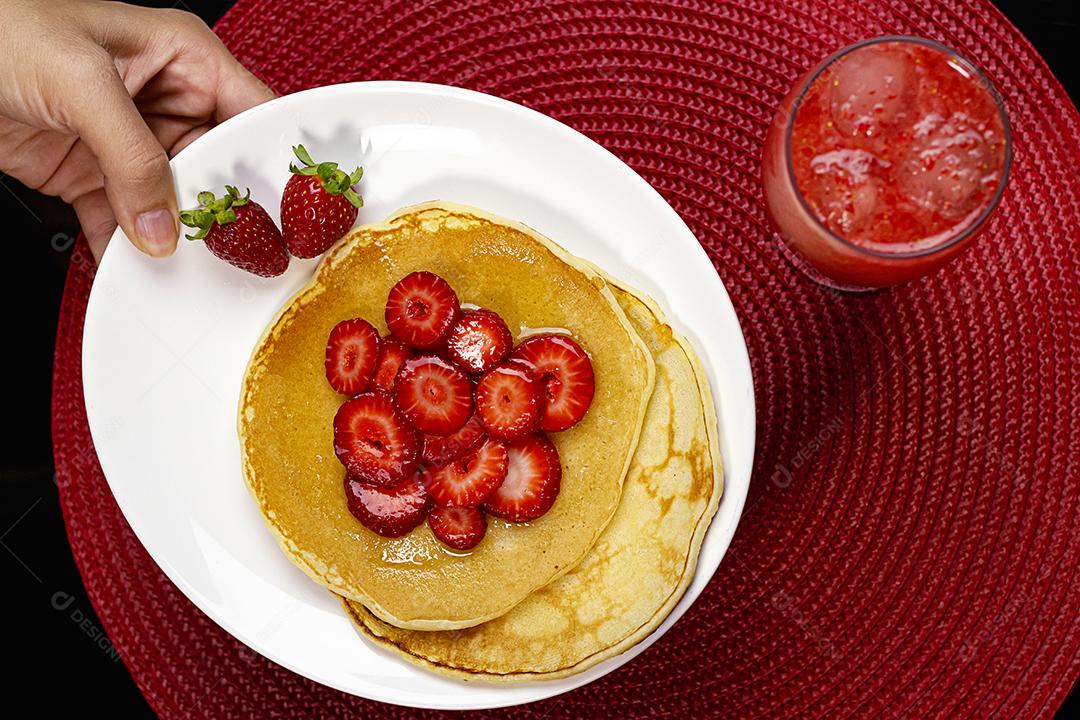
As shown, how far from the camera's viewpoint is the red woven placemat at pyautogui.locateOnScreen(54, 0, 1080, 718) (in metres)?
1.89

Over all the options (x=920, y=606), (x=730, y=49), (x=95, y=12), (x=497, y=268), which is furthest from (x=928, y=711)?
(x=95, y=12)

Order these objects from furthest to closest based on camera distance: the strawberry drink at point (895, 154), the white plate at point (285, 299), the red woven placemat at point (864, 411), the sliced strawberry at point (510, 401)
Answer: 1. the red woven placemat at point (864, 411)
2. the white plate at point (285, 299)
3. the sliced strawberry at point (510, 401)
4. the strawberry drink at point (895, 154)

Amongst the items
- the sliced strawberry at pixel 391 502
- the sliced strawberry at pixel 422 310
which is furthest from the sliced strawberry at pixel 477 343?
the sliced strawberry at pixel 391 502

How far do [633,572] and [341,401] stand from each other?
0.62 metres

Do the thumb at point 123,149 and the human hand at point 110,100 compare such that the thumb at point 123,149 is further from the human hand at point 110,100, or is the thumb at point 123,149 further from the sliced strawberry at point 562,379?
the sliced strawberry at point 562,379

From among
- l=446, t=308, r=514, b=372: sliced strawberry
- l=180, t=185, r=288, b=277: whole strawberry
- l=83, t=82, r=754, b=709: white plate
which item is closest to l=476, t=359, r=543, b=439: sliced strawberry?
l=446, t=308, r=514, b=372: sliced strawberry

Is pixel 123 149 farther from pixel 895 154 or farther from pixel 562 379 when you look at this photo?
pixel 895 154

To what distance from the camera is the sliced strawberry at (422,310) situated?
1.65 m

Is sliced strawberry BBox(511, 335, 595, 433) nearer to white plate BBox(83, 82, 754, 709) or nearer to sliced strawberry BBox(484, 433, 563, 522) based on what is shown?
sliced strawberry BBox(484, 433, 563, 522)

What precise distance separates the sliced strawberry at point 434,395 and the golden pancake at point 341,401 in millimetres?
160

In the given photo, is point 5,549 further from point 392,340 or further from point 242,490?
point 392,340

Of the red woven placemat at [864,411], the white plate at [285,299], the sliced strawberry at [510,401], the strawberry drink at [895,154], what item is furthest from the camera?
the red woven placemat at [864,411]

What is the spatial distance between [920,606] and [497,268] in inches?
42.3

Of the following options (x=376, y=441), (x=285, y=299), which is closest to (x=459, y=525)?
(x=376, y=441)
